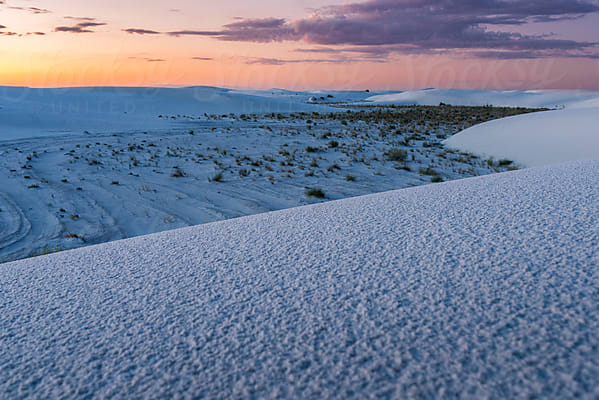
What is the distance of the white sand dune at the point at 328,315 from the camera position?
127 cm

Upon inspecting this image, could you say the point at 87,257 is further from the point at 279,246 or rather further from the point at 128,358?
the point at 128,358

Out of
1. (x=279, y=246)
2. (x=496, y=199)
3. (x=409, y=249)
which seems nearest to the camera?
(x=409, y=249)

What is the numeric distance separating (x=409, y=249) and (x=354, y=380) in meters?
1.09

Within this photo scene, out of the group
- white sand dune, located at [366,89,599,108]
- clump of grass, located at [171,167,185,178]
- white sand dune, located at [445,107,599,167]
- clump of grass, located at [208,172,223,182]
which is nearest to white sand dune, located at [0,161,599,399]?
clump of grass, located at [208,172,223,182]

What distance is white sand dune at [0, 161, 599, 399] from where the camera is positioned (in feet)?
4.16

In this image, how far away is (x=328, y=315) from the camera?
1.61 metres

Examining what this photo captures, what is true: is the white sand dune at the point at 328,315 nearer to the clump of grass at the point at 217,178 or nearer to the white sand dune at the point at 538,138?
the clump of grass at the point at 217,178

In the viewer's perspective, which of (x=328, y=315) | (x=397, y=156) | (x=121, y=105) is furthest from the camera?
(x=121, y=105)

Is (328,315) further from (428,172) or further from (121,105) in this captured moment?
(121,105)

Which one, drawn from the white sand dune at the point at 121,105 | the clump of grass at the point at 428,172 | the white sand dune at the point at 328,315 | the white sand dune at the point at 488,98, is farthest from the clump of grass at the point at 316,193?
the white sand dune at the point at 488,98

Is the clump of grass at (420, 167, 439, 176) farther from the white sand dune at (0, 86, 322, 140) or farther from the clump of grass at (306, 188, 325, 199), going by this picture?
the white sand dune at (0, 86, 322, 140)

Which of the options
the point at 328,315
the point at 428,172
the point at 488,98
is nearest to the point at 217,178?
the point at 428,172

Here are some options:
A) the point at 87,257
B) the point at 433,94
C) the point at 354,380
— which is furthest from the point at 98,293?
the point at 433,94

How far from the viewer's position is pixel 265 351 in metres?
1.42
